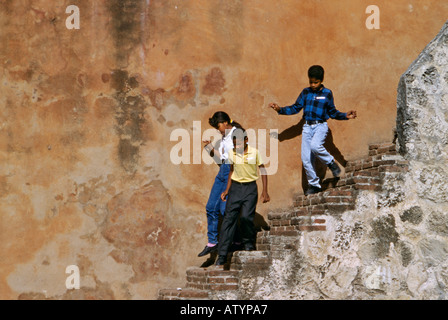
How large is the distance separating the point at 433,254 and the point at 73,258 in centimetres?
415

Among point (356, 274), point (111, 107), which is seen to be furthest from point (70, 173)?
point (356, 274)

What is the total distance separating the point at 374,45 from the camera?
12141 mm

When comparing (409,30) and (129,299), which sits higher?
(409,30)

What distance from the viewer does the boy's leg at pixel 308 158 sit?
1142cm

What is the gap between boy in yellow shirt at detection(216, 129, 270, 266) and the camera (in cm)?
1084

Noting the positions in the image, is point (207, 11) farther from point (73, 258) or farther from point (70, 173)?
point (73, 258)

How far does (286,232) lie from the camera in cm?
1088

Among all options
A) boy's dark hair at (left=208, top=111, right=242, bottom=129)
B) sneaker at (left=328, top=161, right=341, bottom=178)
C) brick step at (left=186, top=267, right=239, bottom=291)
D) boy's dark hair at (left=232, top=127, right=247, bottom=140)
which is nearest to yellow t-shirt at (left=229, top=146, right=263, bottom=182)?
boy's dark hair at (left=232, top=127, right=247, bottom=140)

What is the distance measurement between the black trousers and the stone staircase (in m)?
0.17

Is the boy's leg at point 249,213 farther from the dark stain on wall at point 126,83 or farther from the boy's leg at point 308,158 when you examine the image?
the dark stain on wall at point 126,83

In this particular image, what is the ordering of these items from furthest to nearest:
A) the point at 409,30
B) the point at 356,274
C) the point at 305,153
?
the point at 409,30 < the point at 305,153 < the point at 356,274

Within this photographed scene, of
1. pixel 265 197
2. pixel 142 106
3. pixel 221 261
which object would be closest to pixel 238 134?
pixel 265 197

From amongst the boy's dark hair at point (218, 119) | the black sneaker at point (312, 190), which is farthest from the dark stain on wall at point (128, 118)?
the black sneaker at point (312, 190)

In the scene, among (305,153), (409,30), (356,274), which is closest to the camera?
(356,274)
